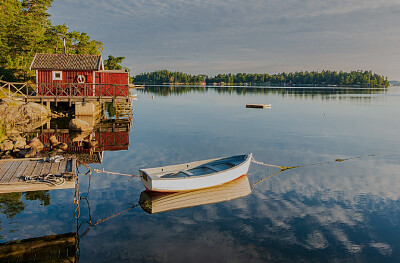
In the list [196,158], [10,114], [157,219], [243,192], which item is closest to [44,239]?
[157,219]

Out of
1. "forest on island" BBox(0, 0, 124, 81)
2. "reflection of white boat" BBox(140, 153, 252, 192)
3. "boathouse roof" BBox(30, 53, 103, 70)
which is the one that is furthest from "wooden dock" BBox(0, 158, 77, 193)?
"forest on island" BBox(0, 0, 124, 81)

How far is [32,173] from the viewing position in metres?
12.8

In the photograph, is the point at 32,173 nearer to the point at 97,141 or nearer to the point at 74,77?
the point at 97,141

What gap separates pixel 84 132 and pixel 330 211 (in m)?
22.2

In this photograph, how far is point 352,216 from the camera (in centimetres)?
1319

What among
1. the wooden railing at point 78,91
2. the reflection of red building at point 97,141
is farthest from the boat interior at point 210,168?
the wooden railing at point 78,91

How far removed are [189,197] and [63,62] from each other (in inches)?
1025

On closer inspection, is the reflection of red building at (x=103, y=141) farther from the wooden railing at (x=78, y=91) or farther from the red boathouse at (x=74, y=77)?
the red boathouse at (x=74, y=77)

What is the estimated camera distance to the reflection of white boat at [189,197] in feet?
45.8

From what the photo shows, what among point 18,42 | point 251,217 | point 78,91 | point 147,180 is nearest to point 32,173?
point 147,180

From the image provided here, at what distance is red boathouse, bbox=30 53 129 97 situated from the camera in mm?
33531

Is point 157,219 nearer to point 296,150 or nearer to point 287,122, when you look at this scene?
point 296,150

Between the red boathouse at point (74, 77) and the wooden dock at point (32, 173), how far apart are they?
1942cm

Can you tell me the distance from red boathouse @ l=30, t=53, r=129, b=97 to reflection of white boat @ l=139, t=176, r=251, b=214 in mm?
20138
